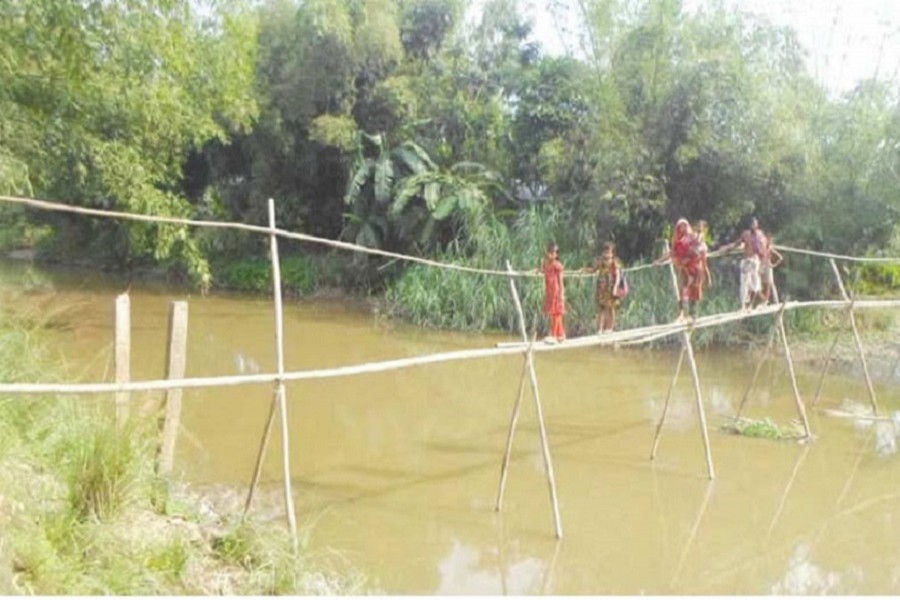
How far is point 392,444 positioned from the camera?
8.55m

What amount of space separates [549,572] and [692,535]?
1271 mm

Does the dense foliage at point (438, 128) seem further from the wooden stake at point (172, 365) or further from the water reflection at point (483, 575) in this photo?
the water reflection at point (483, 575)

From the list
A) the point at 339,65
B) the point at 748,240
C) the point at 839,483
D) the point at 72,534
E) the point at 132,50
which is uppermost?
the point at 339,65

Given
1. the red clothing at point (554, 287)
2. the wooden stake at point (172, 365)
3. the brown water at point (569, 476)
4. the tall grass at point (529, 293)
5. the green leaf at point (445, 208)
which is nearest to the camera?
the wooden stake at point (172, 365)

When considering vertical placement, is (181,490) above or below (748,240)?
below

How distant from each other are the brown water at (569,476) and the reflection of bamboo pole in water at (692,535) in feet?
0.05

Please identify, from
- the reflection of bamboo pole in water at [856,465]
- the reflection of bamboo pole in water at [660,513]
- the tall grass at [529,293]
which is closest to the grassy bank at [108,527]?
the reflection of bamboo pole in water at [660,513]

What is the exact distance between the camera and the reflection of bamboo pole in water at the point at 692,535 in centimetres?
582

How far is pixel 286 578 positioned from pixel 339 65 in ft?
48.2

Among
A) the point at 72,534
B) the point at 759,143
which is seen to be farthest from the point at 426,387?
the point at 72,534

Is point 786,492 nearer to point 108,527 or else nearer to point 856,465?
point 856,465

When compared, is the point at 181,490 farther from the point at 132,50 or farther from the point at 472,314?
the point at 472,314

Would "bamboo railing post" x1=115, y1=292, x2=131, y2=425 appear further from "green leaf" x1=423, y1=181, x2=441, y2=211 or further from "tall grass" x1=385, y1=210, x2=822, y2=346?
"green leaf" x1=423, y1=181, x2=441, y2=211

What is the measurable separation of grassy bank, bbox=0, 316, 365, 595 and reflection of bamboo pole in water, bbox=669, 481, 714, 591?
2.04 m
